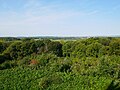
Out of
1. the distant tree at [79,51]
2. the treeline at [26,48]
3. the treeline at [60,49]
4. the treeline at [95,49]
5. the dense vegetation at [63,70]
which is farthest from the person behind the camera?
the treeline at [26,48]

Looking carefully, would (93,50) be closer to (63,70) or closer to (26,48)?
(26,48)

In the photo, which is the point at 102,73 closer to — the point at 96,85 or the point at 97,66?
the point at 97,66

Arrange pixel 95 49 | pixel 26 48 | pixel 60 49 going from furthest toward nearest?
pixel 60 49, pixel 26 48, pixel 95 49

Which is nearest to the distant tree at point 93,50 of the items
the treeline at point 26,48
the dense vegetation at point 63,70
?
the dense vegetation at point 63,70

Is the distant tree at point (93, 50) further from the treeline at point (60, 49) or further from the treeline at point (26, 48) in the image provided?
the treeline at point (26, 48)

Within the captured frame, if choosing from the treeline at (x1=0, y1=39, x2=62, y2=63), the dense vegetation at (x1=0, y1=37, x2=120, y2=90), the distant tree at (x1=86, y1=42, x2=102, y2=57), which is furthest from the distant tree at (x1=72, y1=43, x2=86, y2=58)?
the treeline at (x1=0, y1=39, x2=62, y2=63)

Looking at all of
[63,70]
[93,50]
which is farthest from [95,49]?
[63,70]

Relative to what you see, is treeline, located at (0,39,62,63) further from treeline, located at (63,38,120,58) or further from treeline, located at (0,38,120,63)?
treeline, located at (63,38,120,58)

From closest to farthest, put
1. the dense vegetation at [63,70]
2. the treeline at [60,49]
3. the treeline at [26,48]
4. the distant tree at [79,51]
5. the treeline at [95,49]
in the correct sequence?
the dense vegetation at [63,70]
the treeline at [95,49]
the treeline at [60,49]
the distant tree at [79,51]
the treeline at [26,48]
